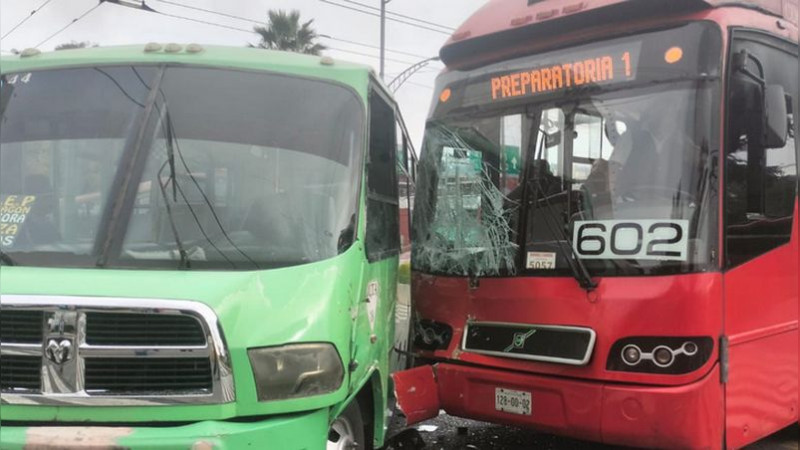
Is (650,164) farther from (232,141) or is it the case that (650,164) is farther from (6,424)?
(6,424)

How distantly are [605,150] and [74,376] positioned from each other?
3368mm

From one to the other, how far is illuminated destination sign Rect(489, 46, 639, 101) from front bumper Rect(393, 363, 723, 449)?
6.43ft

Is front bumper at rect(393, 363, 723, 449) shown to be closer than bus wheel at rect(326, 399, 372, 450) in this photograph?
No

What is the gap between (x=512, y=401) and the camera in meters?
4.64

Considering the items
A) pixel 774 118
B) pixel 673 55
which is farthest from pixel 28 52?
pixel 774 118

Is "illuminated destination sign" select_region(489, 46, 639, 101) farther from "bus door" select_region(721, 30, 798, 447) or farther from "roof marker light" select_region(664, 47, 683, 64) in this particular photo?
→ "bus door" select_region(721, 30, 798, 447)

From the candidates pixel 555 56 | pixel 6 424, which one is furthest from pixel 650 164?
pixel 6 424

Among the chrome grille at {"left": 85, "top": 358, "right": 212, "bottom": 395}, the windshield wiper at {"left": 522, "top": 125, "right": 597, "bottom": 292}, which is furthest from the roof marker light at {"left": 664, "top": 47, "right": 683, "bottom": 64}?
the chrome grille at {"left": 85, "top": 358, "right": 212, "bottom": 395}

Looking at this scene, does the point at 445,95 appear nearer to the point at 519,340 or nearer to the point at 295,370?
the point at 519,340

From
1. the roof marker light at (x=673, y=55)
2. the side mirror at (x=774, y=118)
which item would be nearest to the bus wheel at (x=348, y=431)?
the roof marker light at (x=673, y=55)

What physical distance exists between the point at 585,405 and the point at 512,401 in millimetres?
530

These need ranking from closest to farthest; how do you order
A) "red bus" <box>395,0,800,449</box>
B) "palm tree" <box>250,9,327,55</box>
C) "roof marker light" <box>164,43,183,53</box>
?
"roof marker light" <box>164,43,183,53</box> < "red bus" <box>395,0,800,449</box> < "palm tree" <box>250,9,327,55</box>

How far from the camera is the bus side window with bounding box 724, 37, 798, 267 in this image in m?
4.21

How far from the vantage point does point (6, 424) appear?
2992 mm
